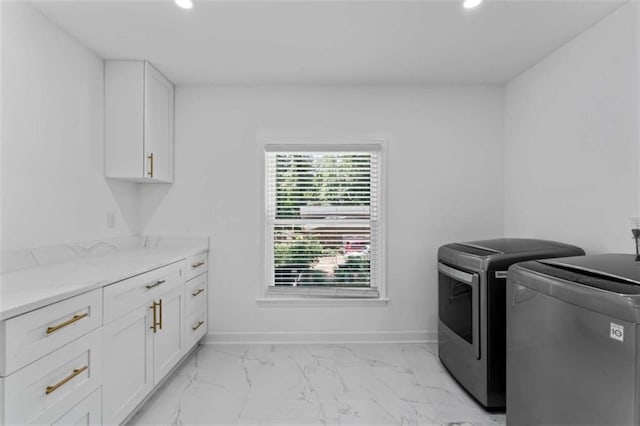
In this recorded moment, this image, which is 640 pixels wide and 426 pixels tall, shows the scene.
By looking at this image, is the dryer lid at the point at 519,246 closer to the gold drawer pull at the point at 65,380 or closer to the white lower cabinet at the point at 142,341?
the white lower cabinet at the point at 142,341


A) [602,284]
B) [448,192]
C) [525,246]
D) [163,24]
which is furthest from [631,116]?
[163,24]

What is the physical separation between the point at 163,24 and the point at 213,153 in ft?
3.79

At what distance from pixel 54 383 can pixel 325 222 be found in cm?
215

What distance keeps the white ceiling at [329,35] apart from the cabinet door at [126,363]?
1.75m

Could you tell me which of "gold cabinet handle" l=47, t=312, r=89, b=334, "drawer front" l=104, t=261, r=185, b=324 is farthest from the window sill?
"gold cabinet handle" l=47, t=312, r=89, b=334

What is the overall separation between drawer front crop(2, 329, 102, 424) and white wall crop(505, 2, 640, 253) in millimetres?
2828

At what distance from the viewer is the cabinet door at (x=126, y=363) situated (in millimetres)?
1641

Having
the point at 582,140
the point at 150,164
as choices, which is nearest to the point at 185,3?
the point at 150,164

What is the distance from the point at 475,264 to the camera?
6.89 feet

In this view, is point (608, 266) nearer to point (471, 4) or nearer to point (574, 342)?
point (574, 342)

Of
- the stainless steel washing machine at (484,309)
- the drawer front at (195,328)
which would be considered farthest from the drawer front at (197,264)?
the stainless steel washing machine at (484,309)

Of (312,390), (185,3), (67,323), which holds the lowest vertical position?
(312,390)

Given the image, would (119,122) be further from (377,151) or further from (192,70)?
(377,151)

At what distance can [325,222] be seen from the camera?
10.0 ft
